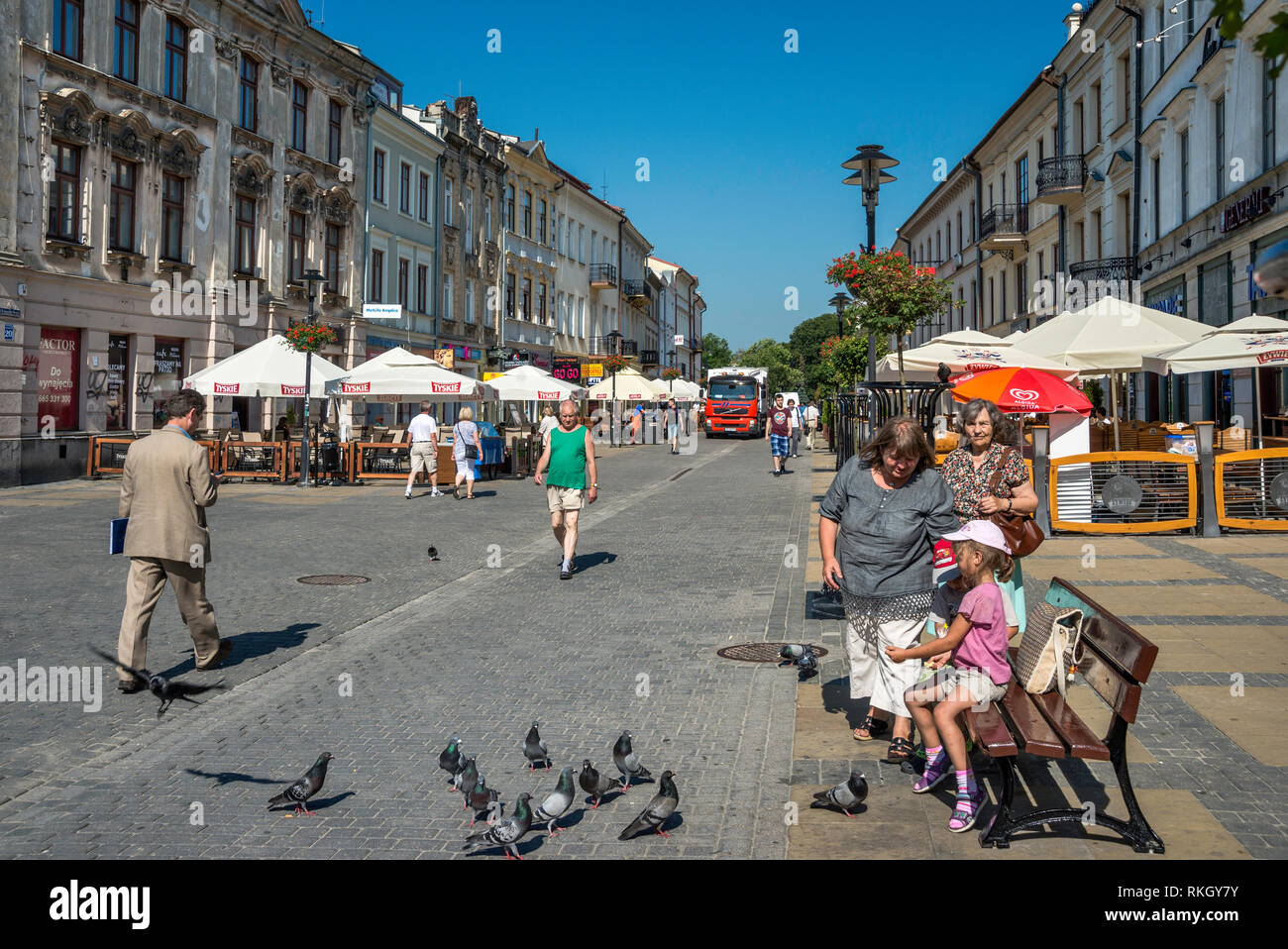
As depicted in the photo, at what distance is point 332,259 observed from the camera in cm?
3338

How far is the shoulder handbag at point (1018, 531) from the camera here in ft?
20.4

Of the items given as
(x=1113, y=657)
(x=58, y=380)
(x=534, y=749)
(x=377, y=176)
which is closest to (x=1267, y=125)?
(x=1113, y=657)

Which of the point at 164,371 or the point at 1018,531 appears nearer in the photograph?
the point at 1018,531

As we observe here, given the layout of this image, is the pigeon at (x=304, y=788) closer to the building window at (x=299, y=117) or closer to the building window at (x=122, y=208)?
the building window at (x=122, y=208)

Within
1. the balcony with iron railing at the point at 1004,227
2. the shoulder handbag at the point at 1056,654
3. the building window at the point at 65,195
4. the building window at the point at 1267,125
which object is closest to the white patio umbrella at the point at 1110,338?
the building window at the point at 1267,125

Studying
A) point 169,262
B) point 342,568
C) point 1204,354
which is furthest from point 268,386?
point 1204,354

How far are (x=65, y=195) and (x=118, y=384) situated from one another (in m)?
3.95

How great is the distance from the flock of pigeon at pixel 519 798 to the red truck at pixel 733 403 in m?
Answer: 54.2

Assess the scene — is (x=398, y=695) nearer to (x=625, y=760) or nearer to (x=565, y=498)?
(x=625, y=760)

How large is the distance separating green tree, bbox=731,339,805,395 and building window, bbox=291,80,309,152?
296 feet

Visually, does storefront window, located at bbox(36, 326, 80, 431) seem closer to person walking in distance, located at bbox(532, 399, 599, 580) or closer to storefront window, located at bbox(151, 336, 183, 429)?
storefront window, located at bbox(151, 336, 183, 429)
